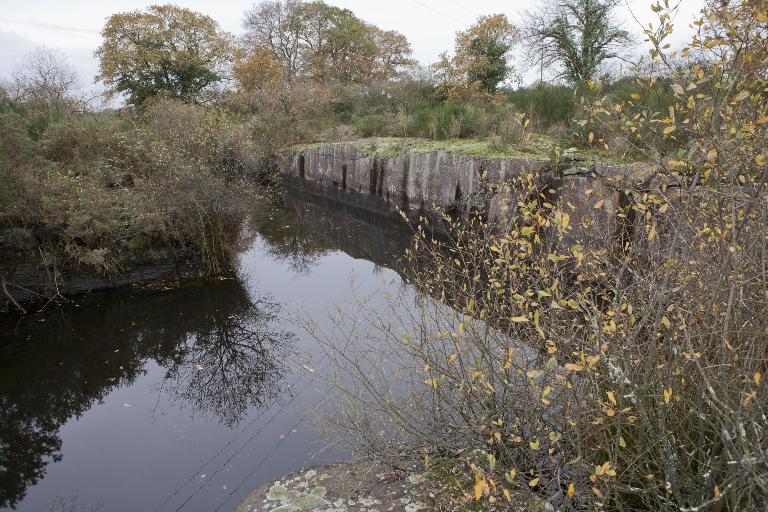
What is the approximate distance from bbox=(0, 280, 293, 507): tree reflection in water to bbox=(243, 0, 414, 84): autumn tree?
2534 cm

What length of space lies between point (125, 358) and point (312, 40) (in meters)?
29.9

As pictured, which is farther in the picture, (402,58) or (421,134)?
(402,58)

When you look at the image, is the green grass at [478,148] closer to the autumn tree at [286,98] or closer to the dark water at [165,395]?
the dark water at [165,395]

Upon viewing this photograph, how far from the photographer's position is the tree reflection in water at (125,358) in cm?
555

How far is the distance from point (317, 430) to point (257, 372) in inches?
66.5

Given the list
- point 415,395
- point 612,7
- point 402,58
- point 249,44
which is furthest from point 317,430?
point 402,58

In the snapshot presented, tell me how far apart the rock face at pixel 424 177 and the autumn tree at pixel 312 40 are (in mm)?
13443

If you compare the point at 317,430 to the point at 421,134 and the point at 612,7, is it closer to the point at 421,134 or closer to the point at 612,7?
the point at 421,134

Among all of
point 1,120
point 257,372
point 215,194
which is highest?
point 1,120

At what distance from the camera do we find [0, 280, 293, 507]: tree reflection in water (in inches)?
219

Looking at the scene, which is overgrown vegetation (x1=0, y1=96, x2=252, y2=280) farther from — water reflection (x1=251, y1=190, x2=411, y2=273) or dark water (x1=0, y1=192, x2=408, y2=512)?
water reflection (x1=251, y1=190, x2=411, y2=273)

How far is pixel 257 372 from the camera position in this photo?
6.52 m

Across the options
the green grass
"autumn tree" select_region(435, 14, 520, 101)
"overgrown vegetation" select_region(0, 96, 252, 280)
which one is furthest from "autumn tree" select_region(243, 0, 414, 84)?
"overgrown vegetation" select_region(0, 96, 252, 280)

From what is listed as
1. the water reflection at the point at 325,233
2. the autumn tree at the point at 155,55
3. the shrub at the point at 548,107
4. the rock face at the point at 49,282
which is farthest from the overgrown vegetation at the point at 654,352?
the autumn tree at the point at 155,55
